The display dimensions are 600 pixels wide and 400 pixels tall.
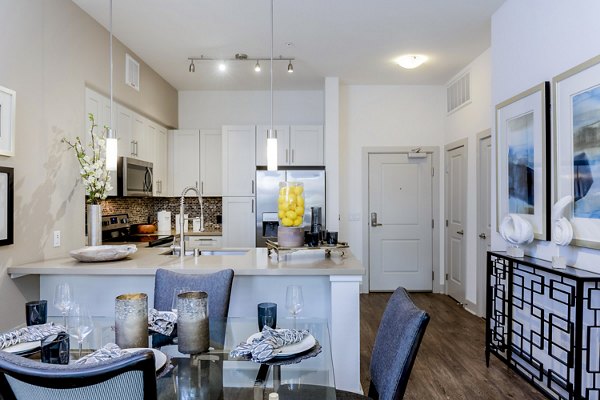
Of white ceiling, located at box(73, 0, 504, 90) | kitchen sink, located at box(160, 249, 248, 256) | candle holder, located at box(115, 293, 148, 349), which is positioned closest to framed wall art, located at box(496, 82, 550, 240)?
white ceiling, located at box(73, 0, 504, 90)

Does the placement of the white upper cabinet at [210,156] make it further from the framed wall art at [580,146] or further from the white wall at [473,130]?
the framed wall art at [580,146]

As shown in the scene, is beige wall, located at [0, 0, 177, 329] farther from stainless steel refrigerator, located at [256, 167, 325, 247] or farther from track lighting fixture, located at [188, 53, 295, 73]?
stainless steel refrigerator, located at [256, 167, 325, 247]

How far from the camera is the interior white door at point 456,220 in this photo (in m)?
4.95

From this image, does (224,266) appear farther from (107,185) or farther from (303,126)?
(303,126)

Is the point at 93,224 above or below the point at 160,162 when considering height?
below

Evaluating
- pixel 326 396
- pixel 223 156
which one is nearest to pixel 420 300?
pixel 223 156

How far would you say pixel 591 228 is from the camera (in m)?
2.28

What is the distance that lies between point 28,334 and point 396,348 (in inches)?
55.1

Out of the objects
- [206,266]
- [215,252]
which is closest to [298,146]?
[215,252]

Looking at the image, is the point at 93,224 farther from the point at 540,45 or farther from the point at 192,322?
the point at 540,45

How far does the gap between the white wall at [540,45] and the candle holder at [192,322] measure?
2.10 m

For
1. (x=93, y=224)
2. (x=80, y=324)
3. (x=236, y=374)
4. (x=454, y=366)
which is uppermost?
(x=93, y=224)

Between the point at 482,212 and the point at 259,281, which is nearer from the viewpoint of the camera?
the point at 259,281

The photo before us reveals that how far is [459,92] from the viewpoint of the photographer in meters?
5.07
